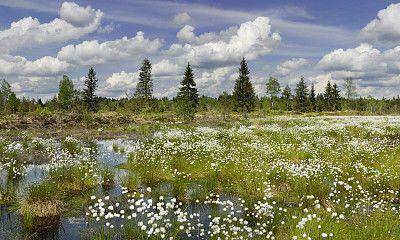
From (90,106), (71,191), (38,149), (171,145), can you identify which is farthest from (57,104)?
(71,191)

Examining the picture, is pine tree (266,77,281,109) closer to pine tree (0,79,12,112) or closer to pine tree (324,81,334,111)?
pine tree (324,81,334,111)

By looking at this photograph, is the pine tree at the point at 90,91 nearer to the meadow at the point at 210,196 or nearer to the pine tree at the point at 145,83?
the pine tree at the point at 145,83

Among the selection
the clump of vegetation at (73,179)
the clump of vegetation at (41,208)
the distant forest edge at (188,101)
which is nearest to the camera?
the clump of vegetation at (41,208)

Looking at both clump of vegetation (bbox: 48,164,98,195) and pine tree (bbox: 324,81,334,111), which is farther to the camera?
pine tree (bbox: 324,81,334,111)

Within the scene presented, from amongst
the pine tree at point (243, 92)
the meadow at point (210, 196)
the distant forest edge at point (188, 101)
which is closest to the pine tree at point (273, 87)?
the distant forest edge at point (188, 101)

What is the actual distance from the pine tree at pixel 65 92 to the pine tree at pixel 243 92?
134 ft

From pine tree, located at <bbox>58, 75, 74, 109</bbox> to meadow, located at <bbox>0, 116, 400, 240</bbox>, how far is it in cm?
6703

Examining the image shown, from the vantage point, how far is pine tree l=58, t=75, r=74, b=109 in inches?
3489

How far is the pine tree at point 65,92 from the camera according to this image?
88.6 meters

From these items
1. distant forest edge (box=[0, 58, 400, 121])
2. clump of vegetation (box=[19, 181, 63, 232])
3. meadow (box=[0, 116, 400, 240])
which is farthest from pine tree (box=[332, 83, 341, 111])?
clump of vegetation (box=[19, 181, 63, 232])

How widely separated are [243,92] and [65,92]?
43.0 metres

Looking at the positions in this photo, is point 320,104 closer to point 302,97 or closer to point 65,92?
point 302,97

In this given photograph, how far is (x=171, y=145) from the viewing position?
79.2ft

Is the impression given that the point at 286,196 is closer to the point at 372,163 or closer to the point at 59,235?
the point at 372,163
